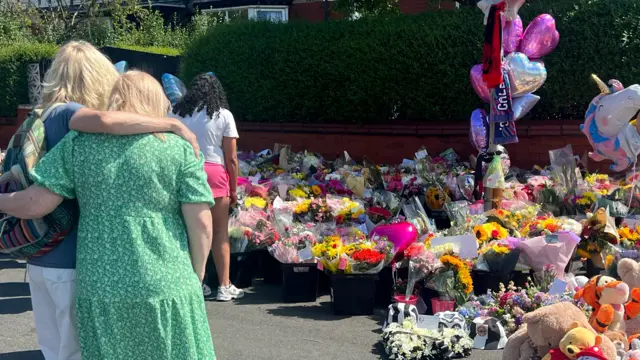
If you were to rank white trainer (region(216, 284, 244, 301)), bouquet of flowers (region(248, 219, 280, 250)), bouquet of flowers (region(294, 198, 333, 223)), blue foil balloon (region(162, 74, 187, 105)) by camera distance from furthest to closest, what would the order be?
1. blue foil balloon (region(162, 74, 187, 105))
2. bouquet of flowers (region(294, 198, 333, 223))
3. bouquet of flowers (region(248, 219, 280, 250))
4. white trainer (region(216, 284, 244, 301))

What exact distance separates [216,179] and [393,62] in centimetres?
499

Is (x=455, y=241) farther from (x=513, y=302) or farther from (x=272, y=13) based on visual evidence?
(x=272, y=13)

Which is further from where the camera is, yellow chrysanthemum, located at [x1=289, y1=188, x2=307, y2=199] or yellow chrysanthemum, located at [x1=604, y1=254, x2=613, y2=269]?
yellow chrysanthemum, located at [x1=289, y1=188, x2=307, y2=199]

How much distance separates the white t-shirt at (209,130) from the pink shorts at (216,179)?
45 millimetres

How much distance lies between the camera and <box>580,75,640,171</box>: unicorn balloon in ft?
22.1

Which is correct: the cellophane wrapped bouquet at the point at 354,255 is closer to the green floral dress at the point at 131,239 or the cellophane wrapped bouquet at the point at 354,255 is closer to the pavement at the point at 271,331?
the pavement at the point at 271,331

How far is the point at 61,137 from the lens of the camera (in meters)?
3.39

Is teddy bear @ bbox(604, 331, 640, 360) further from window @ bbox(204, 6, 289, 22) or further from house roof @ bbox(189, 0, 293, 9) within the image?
house roof @ bbox(189, 0, 293, 9)

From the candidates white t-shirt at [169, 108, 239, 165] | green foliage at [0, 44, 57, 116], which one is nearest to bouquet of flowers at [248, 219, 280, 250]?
white t-shirt at [169, 108, 239, 165]

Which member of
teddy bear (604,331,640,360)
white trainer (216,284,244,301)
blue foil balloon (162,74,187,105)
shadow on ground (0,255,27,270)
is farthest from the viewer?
blue foil balloon (162,74,187,105)

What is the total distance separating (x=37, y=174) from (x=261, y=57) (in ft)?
29.2

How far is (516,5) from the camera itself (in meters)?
7.30

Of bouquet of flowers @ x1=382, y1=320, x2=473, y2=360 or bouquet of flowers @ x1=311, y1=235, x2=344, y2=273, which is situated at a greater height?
bouquet of flowers @ x1=311, y1=235, x2=344, y2=273

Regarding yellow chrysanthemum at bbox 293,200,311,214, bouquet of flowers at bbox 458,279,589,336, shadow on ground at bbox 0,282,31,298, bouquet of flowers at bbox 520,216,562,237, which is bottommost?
shadow on ground at bbox 0,282,31,298
